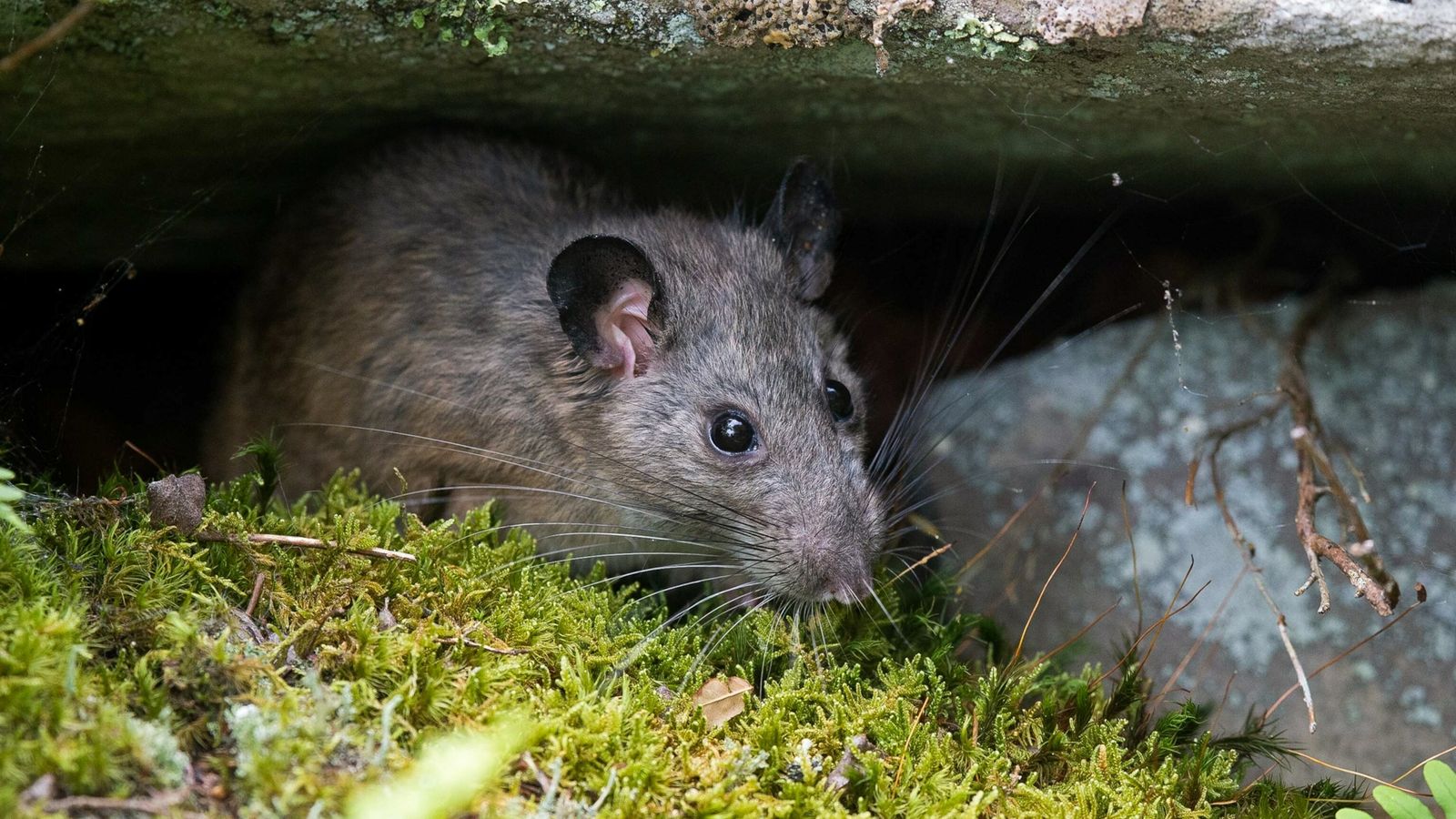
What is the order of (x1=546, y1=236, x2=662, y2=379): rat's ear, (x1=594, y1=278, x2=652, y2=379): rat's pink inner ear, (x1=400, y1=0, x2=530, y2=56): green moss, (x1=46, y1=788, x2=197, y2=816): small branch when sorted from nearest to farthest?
1. (x1=46, y1=788, x2=197, y2=816): small branch
2. (x1=400, y1=0, x2=530, y2=56): green moss
3. (x1=546, y1=236, x2=662, y2=379): rat's ear
4. (x1=594, y1=278, x2=652, y2=379): rat's pink inner ear

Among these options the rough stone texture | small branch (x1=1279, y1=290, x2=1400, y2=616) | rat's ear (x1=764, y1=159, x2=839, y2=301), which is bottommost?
the rough stone texture

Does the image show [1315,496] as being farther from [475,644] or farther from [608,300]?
[475,644]

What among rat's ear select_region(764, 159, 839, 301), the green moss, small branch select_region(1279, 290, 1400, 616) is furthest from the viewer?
rat's ear select_region(764, 159, 839, 301)

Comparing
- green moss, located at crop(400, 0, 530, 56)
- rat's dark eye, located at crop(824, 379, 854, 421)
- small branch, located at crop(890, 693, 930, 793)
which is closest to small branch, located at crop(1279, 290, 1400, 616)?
small branch, located at crop(890, 693, 930, 793)

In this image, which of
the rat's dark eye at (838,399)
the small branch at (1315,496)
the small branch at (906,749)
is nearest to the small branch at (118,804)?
the small branch at (906,749)

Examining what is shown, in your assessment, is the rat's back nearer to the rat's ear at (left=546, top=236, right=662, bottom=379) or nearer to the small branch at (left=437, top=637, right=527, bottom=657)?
the rat's ear at (left=546, top=236, right=662, bottom=379)

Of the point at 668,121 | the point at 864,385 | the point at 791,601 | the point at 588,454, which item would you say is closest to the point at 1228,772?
the point at 791,601
